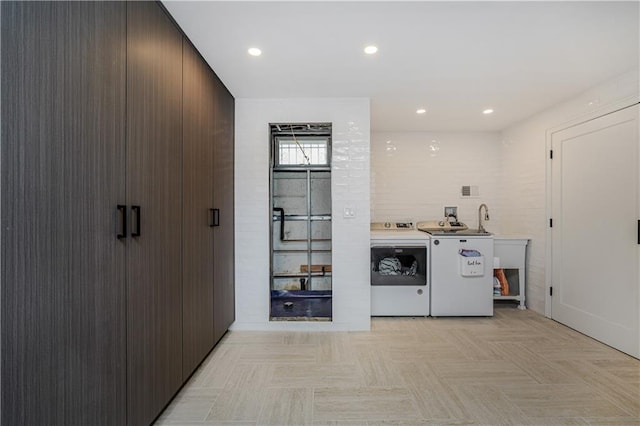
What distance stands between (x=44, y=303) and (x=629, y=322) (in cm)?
382

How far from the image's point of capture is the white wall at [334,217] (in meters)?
3.07

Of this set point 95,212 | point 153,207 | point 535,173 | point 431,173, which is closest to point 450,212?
point 431,173

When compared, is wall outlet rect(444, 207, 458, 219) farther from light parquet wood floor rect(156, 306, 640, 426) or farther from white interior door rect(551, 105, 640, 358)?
light parquet wood floor rect(156, 306, 640, 426)

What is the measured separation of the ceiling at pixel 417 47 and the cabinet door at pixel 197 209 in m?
0.24

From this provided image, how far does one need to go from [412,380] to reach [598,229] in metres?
2.26

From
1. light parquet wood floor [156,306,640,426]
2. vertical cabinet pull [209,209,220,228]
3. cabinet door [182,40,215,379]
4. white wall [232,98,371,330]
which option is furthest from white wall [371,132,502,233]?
cabinet door [182,40,215,379]

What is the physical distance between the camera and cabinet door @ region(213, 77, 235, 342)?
103 inches

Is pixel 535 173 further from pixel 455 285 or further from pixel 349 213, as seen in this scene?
pixel 349 213

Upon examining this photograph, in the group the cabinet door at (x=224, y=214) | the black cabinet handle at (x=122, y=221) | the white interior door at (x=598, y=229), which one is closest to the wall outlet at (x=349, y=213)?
the cabinet door at (x=224, y=214)

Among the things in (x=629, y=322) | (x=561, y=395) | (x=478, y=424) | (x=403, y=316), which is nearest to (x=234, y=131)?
(x=403, y=316)

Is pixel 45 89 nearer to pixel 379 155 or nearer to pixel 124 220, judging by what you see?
pixel 124 220

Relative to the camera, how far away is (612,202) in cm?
267

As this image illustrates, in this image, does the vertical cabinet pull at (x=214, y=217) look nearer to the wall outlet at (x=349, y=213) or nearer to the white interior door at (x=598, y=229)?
the wall outlet at (x=349, y=213)

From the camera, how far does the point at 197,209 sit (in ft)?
7.25
